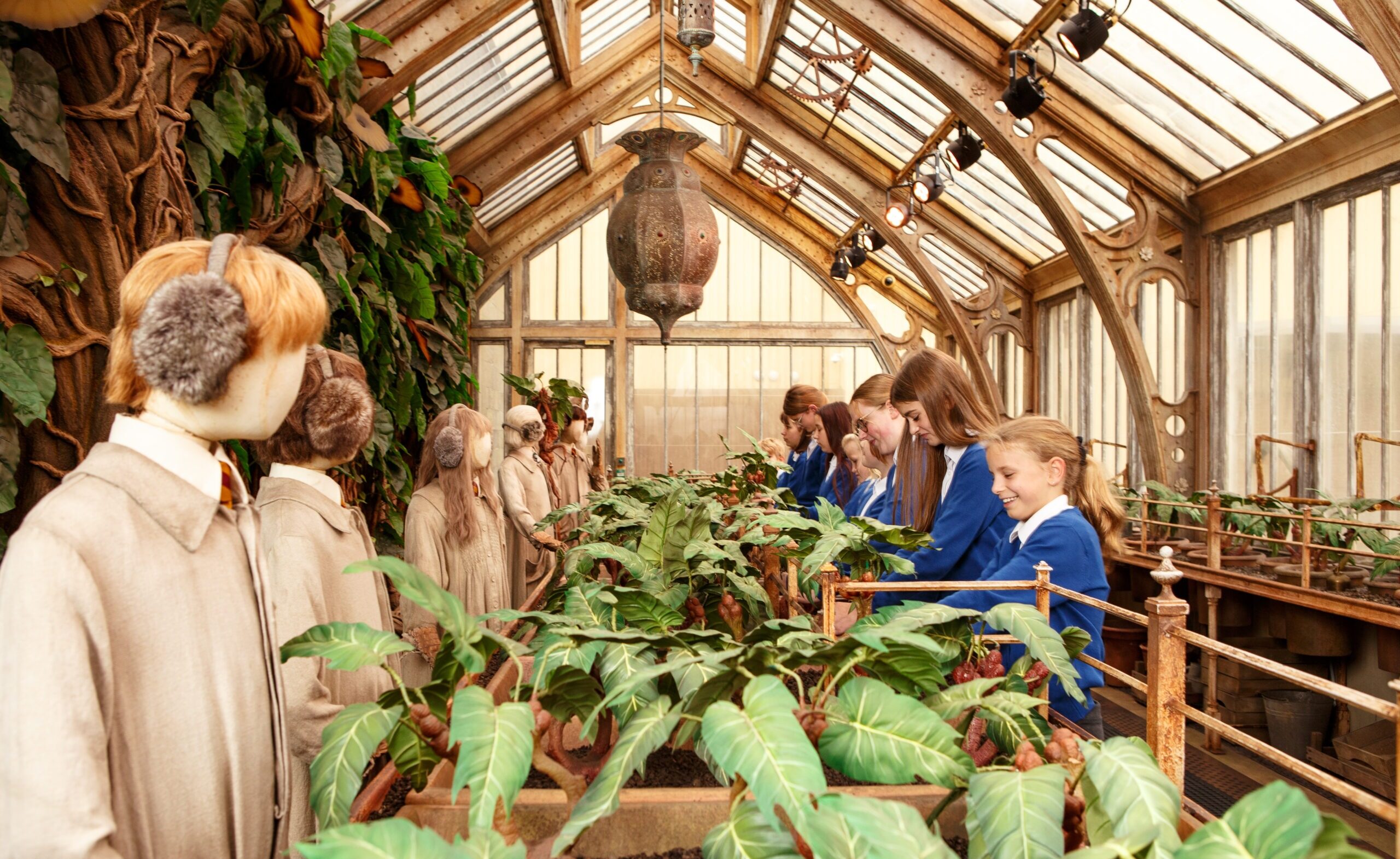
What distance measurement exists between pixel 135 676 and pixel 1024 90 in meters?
6.33

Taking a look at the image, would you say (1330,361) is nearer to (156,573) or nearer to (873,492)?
(873,492)

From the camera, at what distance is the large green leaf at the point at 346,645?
1.13 m

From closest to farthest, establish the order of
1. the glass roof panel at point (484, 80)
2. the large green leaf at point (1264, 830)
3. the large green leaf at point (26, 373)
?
the large green leaf at point (1264, 830), the large green leaf at point (26, 373), the glass roof panel at point (484, 80)

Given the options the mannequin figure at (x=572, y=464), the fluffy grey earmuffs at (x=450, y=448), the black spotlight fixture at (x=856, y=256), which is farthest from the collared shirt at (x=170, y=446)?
the black spotlight fixture at (x=856, y=256)

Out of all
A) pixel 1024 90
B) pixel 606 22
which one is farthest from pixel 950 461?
pixel 606 22

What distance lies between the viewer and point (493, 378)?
13.1 metres

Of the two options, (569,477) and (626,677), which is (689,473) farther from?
(626,677)

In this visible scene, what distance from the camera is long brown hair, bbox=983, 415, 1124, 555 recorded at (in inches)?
82.8

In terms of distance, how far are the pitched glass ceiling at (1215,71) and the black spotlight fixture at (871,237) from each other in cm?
398

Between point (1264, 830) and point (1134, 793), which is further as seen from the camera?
point (1134, 793)

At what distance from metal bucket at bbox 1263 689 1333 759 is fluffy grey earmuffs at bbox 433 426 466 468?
4.34 metres

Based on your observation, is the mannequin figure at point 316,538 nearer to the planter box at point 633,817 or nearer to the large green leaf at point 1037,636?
the planter box at point 633,817

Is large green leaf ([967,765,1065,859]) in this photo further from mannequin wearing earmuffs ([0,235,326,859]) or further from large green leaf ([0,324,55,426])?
large green leaf ([0,324,55,426])

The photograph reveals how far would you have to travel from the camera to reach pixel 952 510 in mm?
2447
